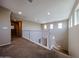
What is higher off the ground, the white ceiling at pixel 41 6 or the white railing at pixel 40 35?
the white ceiling at pixel 41 6

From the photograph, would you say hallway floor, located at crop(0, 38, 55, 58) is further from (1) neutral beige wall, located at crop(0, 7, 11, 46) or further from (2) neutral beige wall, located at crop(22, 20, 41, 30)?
(2) neutral beige wall, located at crop(22, 20, 41, 30)

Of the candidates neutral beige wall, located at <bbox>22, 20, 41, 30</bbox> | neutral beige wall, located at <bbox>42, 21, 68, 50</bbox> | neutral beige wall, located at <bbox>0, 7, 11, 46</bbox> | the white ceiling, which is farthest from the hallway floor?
neutral beige wall, located at <bbox>22, 20, 41, 30</bbox>

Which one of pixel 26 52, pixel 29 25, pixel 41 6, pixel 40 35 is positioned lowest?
pixel 26 52

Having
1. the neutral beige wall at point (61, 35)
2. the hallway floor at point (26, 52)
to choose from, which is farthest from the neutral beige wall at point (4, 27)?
the neutral beige wall at point (61, 35)

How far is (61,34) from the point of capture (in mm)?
10883

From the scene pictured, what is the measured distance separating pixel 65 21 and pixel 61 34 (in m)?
1.49

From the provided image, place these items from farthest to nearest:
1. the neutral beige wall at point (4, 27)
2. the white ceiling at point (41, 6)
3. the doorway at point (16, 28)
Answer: the doorway at point (16, 28)
the neutral beige wall at point (4, 27)
the white ceiling at point (41, 6)

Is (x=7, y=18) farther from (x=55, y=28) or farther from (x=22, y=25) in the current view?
(x=55, y=28)

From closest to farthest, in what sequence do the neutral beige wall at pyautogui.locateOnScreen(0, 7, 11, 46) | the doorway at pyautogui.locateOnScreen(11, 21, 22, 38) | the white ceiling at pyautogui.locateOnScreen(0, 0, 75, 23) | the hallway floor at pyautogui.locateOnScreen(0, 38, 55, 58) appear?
the hallway floor at pyautogui.locateOnScreen(0, 38, 55, 58), the white ceiling at pyautogui.locateOnScreen(0, 0, 75, 23), the neutral beige wall at pyautogui.locateOnScreen(0, 7, 11, 46), the doorway at pyautogui.locateOnScreen(11, 21, 22, 38)

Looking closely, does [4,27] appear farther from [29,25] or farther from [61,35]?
[61,35]

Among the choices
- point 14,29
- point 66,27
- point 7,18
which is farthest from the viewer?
point 14,29

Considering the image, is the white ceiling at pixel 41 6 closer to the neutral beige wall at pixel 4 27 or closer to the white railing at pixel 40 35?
the neutral beige wall at pixel 4 27

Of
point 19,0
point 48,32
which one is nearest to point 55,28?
point 48,32

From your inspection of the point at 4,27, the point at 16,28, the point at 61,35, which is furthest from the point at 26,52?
the point at 16,28
